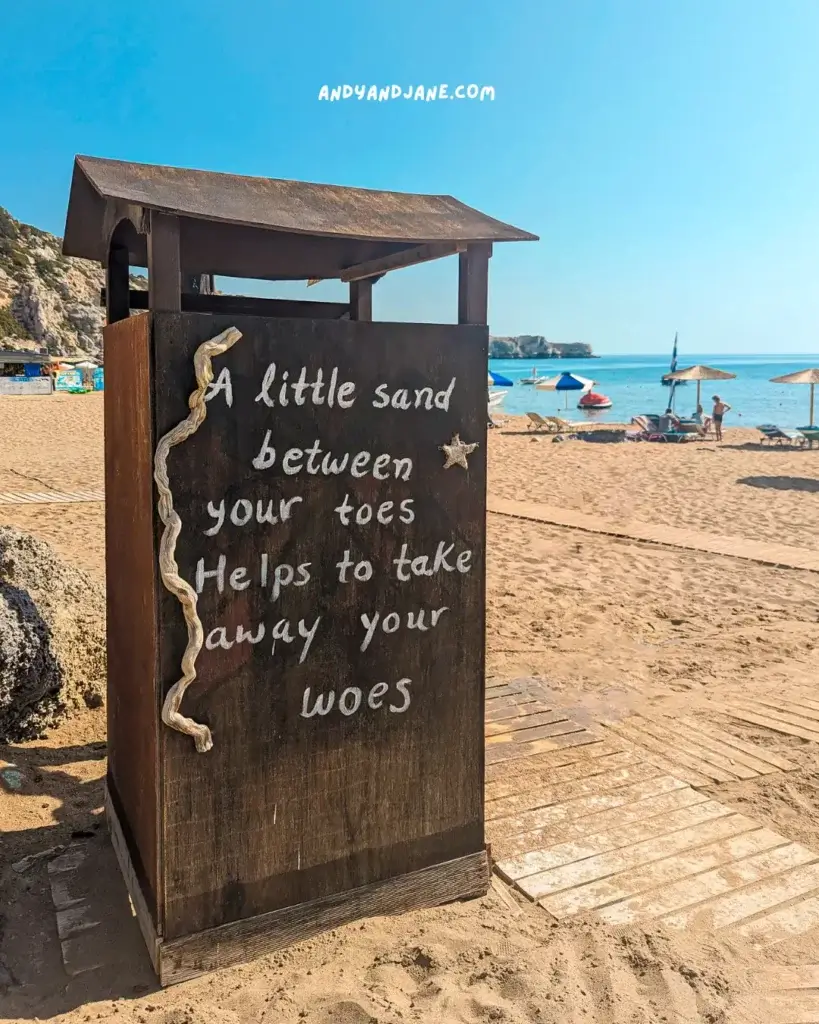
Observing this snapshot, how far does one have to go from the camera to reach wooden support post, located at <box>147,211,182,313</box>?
2.30 metres

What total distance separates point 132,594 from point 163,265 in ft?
3.66

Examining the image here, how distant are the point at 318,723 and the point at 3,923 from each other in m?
1.29

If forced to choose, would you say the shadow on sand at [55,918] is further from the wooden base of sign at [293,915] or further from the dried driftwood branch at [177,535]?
the dried driftwood branch at [177,535]

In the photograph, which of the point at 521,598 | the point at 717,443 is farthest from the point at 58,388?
the point at 521,598

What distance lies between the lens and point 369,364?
2568 millimetres

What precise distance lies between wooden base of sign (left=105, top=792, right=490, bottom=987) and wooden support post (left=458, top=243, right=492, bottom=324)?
1931 millimetres

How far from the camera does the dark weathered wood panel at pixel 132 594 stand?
2.42 metres

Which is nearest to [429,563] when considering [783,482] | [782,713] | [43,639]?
[43,639]

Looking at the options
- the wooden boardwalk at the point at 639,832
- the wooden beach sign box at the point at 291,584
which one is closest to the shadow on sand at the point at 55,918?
the wooden beach sign box at the point at 291,584

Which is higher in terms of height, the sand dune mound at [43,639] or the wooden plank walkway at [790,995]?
the sand dune mound at [43,639]

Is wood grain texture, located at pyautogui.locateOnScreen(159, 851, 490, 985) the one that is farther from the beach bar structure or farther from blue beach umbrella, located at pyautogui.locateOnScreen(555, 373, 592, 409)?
the beach bar structure

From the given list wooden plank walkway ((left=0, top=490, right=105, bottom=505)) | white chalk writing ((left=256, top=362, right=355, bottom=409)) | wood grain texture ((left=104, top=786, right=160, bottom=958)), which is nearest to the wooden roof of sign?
white chalk writing ((left=256, top=362, right=355, bottom=409))

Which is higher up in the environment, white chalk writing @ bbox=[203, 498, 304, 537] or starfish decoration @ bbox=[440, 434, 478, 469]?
starfish decoration @ bbox=[440, 434, 478, 469]

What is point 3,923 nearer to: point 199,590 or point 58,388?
point 199,590
